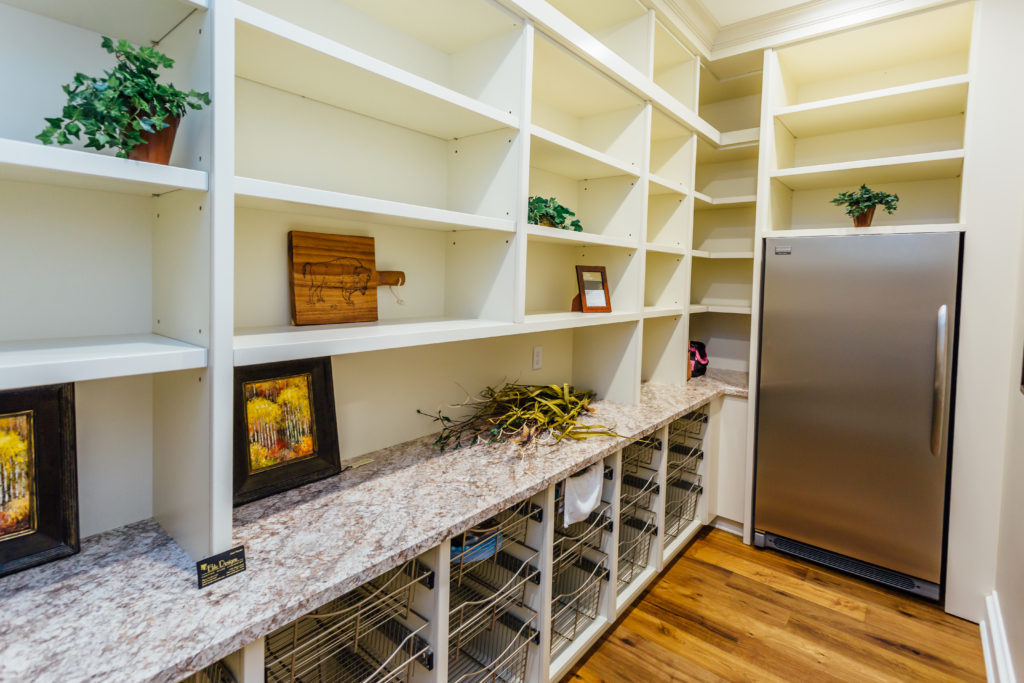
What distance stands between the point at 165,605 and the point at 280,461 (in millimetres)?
482

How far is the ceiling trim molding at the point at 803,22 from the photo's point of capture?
226cm

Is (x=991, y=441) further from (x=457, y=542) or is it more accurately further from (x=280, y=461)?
(x=280, y=461)

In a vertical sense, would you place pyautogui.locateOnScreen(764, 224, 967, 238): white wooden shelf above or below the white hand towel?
above

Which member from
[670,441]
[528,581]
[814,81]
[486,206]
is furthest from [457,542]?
[814,81]

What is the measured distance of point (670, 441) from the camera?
9.11 feet

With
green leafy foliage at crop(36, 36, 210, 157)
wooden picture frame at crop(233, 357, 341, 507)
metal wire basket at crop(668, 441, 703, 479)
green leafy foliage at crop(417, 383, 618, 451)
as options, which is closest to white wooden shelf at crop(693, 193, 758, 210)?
metal wire basket at crop(668, 441, 703, 479)

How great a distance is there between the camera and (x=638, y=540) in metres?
2.32

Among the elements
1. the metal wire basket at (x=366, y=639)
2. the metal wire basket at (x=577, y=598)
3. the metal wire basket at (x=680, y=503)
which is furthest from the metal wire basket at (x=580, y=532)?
the metal wire basket at (x=680, y=503)

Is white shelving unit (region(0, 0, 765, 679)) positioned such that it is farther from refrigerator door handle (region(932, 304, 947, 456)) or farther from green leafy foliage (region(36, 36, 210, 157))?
refrigerator door handle (region(932, 304, 947, 456))

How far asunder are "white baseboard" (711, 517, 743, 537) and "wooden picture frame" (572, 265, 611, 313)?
151cm

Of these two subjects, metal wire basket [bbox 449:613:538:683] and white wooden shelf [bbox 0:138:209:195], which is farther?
metal wire basket [bbox 449:613:538:683]

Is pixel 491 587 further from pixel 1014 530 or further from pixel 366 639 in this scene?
pixel 1014 530

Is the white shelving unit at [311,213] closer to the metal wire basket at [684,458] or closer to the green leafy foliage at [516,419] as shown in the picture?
the green leafy foliage at [516,419]

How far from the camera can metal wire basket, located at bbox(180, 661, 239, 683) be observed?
972 mm
